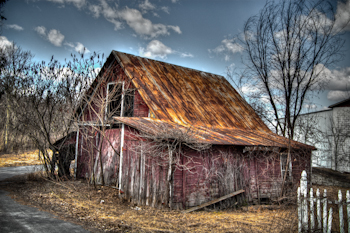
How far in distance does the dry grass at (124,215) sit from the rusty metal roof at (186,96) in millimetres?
4028

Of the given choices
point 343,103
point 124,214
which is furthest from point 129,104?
point 343,103

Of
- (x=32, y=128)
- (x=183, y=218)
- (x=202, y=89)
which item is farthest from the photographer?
(x=202, y=89)

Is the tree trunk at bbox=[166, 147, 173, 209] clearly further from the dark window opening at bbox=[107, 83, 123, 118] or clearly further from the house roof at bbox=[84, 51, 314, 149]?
the dark window opening at bbox=[107, 83, 123, 118]

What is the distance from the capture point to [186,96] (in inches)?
540

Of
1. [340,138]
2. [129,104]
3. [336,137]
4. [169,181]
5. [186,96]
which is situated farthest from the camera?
[336,137]

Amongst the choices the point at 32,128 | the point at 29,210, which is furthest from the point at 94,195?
the point at 32,128

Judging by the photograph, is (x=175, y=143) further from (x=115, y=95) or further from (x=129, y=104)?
(x=115, y=95)

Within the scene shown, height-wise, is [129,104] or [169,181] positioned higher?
[129,104]

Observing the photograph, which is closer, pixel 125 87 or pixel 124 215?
pixel 124 215

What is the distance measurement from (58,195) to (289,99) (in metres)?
15.9

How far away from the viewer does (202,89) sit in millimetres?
15430

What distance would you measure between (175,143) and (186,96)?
18.5 feet

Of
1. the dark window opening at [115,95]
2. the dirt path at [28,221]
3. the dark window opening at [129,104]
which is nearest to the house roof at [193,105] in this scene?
the dark window opening at [129,104]

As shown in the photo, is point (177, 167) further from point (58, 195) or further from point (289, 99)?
point (289, 99)
